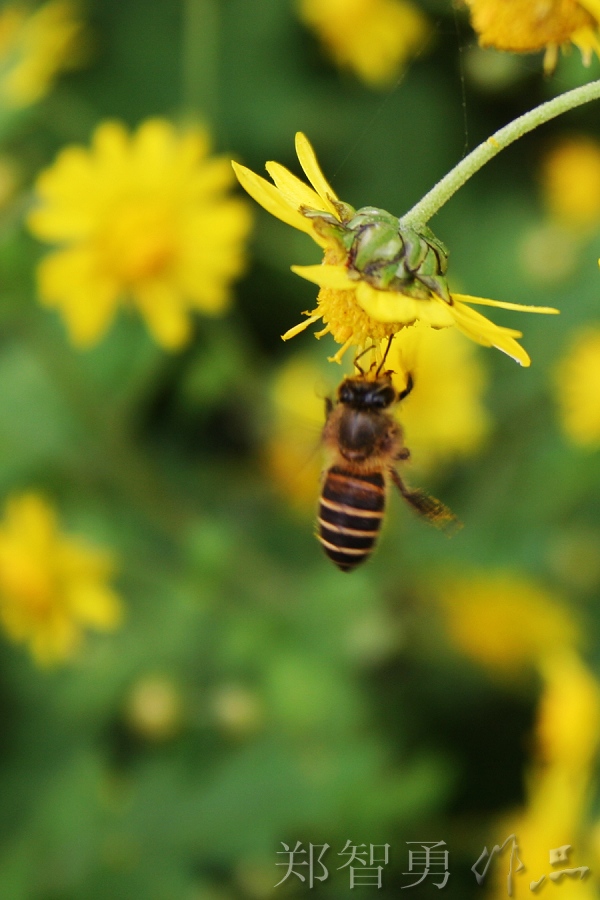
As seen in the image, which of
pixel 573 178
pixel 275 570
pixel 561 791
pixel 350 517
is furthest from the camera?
pixel 573 178

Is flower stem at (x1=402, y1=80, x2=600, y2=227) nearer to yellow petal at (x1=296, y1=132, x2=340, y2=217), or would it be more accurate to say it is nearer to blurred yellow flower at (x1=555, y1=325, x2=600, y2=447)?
yellow petal at (x1=296, y1=132, x2=340, y2=217)

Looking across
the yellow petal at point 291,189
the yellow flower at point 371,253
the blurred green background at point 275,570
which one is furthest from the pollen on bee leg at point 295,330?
the blurred green background at point 275,570

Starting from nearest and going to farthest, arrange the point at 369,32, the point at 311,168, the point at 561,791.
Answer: the point at 311,168 → the point at 561,791 → the point at 369,32

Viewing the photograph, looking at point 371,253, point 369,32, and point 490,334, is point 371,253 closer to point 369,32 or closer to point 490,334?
point 490,334

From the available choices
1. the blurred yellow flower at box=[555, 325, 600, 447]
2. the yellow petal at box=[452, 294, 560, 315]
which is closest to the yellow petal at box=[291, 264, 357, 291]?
the yellow petal at box=[452, 294, 560, 315]

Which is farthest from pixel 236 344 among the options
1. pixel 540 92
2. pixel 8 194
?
pixel 540 92

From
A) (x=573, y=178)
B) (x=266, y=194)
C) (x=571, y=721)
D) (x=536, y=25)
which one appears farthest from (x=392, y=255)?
(x=573, y=178)
